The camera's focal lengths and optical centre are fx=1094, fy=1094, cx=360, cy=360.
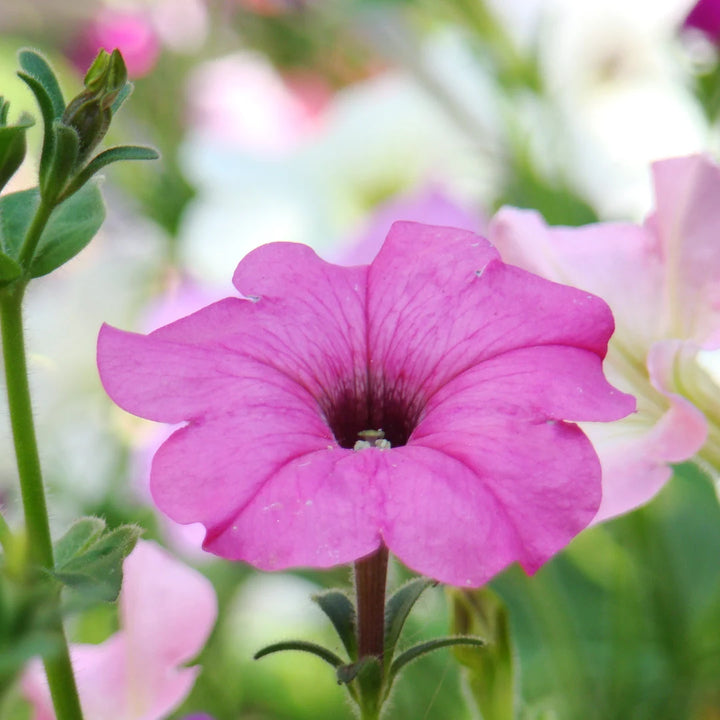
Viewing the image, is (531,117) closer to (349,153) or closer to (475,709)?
(349,153)

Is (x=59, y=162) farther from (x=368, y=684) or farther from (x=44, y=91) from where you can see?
(x=368, y=684)

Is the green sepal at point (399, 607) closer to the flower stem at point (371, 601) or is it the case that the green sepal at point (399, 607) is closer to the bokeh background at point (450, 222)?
the flower stem at point (371, 601)

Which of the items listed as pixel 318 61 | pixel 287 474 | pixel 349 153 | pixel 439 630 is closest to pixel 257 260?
pixel 287 474

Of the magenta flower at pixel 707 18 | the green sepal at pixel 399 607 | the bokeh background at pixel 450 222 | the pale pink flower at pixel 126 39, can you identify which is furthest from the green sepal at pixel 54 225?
the pale pink flower at pixel 126 39

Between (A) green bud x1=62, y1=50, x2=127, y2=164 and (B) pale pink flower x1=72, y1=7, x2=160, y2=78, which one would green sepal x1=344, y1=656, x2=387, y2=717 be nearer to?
(A) green bud x1=62, y1=50, x2=127, y2=164

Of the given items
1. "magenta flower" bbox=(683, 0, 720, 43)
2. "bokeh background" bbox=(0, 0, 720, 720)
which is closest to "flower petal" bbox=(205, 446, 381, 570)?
"bokeh background" bbox=(0, 0, 720, 720)

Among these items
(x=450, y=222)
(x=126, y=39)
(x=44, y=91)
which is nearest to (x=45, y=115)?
(x=44, y=91)
